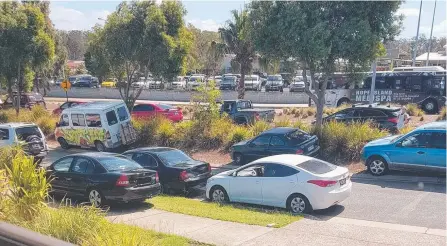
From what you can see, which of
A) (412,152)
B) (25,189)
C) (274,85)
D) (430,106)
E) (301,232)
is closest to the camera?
(25,189)

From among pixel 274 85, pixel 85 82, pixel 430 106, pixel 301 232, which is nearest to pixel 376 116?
pixel 430 106

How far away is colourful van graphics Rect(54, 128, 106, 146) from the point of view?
21.7m

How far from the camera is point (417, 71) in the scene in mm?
31312

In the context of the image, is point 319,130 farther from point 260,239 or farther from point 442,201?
point 260,239

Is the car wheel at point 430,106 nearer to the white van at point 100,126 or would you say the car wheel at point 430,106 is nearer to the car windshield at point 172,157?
the white van at point 100,126

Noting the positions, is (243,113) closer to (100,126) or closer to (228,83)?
(100,126)

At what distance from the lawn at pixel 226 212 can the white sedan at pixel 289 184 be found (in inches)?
12.7

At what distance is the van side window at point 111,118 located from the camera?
2150cm

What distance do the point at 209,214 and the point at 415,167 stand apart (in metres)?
6.98

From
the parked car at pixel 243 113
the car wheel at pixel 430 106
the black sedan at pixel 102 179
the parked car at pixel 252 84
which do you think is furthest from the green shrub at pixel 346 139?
the parked car at pixel 252 84

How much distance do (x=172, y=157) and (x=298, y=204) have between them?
183 inches

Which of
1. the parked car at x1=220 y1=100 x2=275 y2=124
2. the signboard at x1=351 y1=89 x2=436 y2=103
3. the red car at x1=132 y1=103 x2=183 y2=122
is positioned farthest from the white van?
the signboard at x1=351 y1=89 x2=436 y2=103

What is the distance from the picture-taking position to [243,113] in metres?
25.2

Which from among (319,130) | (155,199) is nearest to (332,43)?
(319,130)
